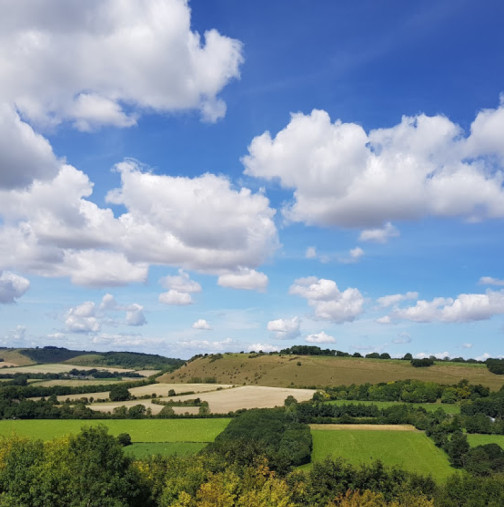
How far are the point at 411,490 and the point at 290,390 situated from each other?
133 m

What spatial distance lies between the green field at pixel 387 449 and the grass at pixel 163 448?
1073 inches

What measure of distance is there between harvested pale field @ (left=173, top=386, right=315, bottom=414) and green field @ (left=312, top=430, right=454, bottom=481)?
132 ft

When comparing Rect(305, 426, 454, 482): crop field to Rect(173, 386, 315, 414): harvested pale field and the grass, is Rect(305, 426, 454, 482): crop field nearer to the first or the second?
the grass

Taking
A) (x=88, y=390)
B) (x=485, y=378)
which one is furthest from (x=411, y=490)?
(x=88, y=390)

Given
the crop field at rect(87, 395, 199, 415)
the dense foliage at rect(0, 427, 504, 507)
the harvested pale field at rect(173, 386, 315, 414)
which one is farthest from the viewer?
the harvested pale field at rect(173, 386, 315, 414)

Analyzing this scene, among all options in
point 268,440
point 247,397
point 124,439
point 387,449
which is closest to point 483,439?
point 387,449

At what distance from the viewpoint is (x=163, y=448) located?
102625mm

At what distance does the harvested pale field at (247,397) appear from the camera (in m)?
156

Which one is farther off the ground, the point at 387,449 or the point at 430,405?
the point at 430,405

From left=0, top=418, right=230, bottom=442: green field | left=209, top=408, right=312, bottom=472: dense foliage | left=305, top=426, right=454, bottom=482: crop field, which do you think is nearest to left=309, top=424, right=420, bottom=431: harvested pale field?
left=305, top=426, right=454, bottom=482: crop field

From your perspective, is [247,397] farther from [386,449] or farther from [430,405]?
[386,449]

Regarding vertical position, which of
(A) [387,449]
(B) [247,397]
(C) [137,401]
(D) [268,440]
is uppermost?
(B) [247,397]

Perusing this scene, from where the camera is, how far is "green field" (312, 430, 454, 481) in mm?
95250

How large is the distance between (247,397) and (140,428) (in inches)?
2342
